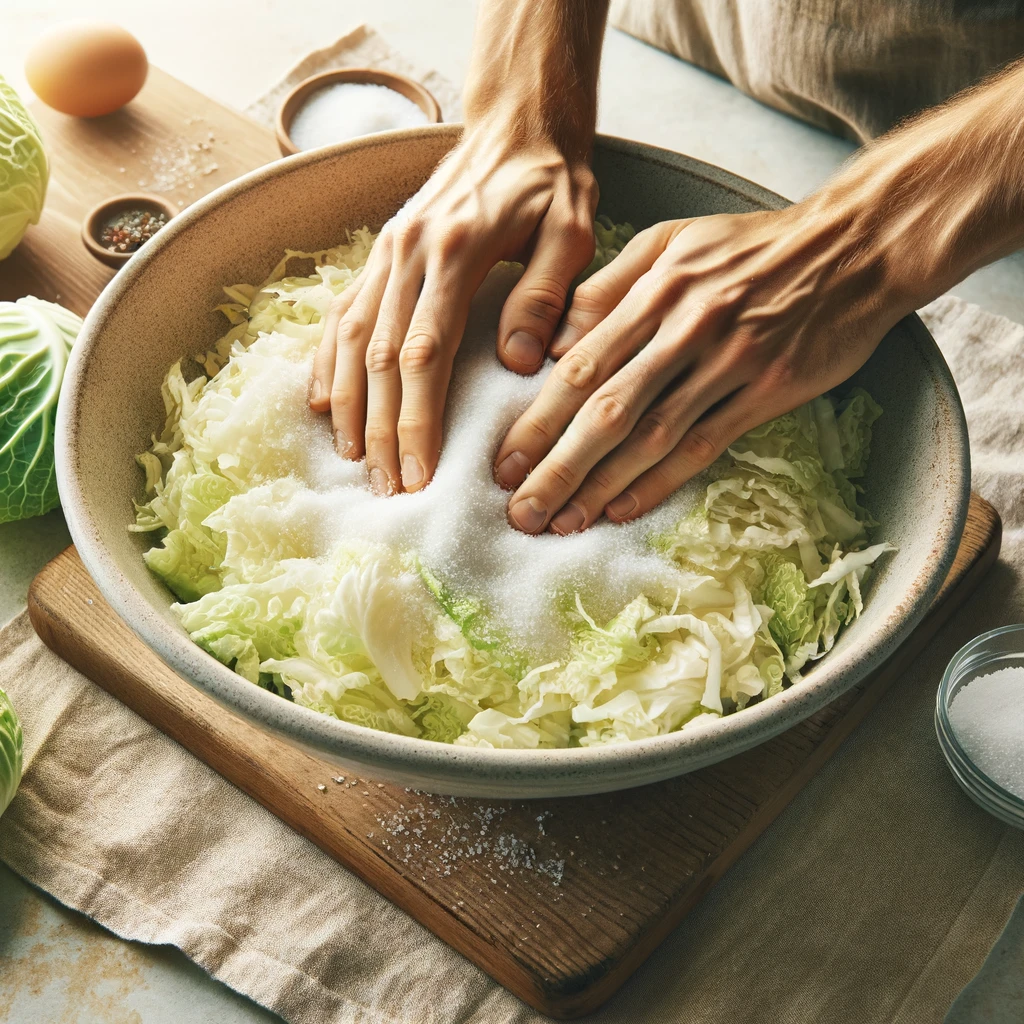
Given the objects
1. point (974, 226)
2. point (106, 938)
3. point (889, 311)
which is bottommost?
point (106, 938)

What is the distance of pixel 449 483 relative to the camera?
4.05 ft

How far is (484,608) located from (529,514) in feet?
0.43

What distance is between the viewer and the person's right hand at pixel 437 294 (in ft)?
4.27

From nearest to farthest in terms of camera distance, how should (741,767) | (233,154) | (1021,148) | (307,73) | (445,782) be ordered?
(445,782) < (1021,148) < (741,767) < (233,154) < (307,73)

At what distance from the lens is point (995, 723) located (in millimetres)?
1397

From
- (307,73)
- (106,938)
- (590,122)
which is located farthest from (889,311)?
(307,73)

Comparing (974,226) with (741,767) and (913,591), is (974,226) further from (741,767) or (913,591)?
(741,767)

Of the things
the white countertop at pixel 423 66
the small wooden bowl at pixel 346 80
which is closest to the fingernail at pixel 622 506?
the white countertop at pixel 423 66

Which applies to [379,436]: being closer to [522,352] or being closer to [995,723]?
[522,352]

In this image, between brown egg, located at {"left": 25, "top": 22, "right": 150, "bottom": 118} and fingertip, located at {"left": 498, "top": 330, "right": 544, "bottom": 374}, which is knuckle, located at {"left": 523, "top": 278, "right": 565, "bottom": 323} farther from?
brown egg, located at {"left": 25, "top": 22, "right": 150, "bottom": 118}

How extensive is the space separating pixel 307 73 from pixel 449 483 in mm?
1606

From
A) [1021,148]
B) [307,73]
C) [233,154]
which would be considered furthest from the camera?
[307,73]

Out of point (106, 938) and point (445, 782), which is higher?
point (445, 782)

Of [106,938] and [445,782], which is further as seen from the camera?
[106,938]
